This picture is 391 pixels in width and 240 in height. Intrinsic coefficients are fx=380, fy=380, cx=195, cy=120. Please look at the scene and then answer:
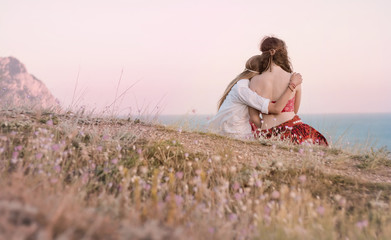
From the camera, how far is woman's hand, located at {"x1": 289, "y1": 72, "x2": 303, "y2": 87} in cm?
748

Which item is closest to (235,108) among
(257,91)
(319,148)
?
(257,91)

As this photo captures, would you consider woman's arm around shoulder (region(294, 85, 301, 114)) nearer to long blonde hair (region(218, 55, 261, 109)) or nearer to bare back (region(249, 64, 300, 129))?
bare back (region(249, 64, 300, 129))

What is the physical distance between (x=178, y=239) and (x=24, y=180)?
169 centimetres

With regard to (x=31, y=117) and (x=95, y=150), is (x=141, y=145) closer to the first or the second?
(x=95, y=150)

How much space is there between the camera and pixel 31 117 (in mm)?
5777

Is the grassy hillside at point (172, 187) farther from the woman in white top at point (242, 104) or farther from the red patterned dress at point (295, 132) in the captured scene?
the woman in white top at point (242, 104)

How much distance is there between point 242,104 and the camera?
26.2 ft

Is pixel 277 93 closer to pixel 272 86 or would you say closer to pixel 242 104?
pixel 272 86

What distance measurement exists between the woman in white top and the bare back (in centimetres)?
14

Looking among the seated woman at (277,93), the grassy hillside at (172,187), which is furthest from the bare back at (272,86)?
the grassy hillside at (172,187)

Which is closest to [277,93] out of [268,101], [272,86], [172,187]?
[272,86]

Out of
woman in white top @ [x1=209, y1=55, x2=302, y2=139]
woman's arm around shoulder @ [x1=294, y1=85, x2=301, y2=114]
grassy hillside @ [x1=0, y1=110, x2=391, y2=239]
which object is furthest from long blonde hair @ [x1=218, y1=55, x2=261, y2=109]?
grassy hillside @ [x1=0, y1=110, x2=391, y2=239]

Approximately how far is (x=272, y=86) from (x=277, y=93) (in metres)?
0.17

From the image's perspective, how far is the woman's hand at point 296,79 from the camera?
748cm
